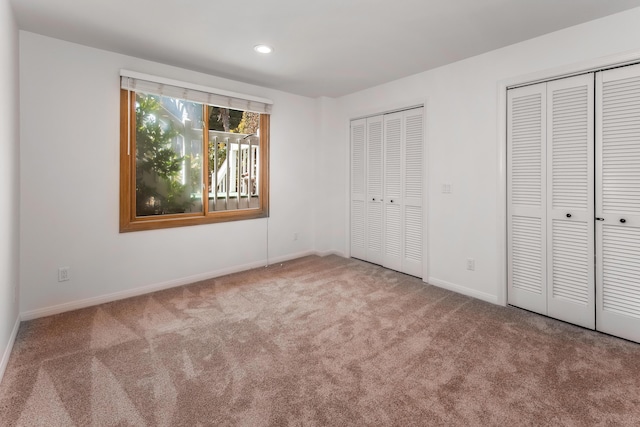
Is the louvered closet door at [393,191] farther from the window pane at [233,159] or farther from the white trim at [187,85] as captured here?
the window pane at [233,159]

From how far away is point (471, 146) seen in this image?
3.26m

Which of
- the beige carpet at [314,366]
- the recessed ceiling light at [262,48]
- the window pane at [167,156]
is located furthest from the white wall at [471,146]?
the window pane at [167,156]

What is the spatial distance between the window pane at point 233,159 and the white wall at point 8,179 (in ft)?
5.86

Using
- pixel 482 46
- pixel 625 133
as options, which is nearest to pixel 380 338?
pixel 625 133

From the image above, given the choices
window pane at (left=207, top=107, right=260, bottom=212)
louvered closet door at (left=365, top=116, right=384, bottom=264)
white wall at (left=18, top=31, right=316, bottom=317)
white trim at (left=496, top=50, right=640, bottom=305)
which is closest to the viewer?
white wall at (left=18, top=31, right=316, bottom=317)

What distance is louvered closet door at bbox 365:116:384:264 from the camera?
430 cm

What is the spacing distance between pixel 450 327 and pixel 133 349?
2421 mm

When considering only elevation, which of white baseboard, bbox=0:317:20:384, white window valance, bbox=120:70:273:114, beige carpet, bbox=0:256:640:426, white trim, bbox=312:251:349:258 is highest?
white window valance, bbox=120:70:273:114

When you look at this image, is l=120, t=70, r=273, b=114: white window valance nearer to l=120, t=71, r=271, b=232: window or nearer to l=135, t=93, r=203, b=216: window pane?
l=120, t=71, r=271, b=232: window

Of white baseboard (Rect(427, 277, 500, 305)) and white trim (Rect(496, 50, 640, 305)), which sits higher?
white trim (Rect(496, 50, 640, 305))

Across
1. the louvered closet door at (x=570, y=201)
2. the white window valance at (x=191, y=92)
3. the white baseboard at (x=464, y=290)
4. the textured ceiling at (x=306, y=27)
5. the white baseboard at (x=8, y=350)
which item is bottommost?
the white baseboard at (x=8, y=350)

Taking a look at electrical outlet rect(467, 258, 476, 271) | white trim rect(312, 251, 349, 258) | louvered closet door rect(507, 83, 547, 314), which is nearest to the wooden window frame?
white trim rect(312, 251, 349, 258)

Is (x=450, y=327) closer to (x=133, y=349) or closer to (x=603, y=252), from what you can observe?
(x=603, y=252)

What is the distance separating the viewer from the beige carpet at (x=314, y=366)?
1641 mm
